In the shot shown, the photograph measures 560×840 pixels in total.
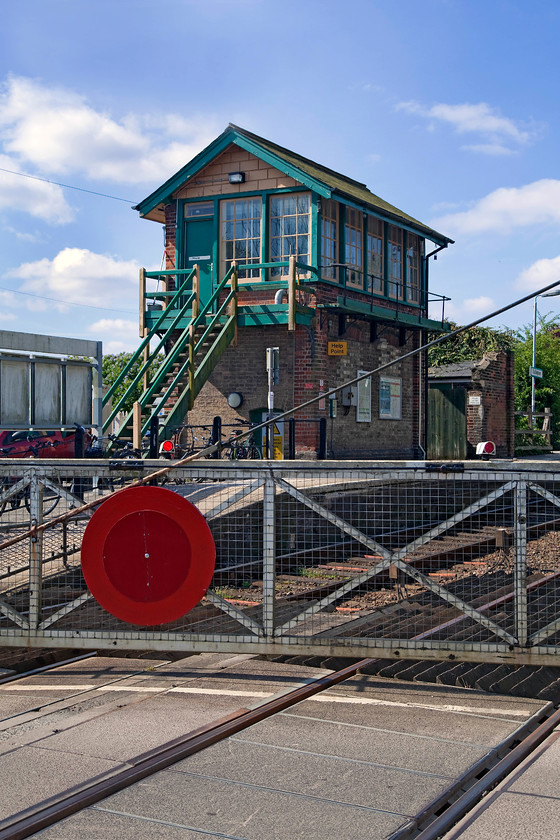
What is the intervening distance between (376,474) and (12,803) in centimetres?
317

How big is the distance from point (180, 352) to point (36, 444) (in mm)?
4931

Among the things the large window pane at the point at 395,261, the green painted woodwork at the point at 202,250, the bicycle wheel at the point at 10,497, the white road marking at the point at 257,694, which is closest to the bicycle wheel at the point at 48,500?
the bicycle wheel at the point at 10,497

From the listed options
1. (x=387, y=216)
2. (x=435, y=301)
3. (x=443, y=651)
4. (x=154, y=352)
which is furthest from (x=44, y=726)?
(x=435, y=301)

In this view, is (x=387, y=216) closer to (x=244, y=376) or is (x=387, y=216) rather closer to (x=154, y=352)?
(x=244, y=376)

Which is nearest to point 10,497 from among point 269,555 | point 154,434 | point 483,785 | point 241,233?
point 269,555

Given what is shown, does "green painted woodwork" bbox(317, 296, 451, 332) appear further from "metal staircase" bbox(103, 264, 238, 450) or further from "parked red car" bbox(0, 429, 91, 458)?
"parked red car" bbox(0, 429, 91, 458)

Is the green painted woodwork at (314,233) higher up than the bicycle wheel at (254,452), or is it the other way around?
the green painted woodwork at (314,233)

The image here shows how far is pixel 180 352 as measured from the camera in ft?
61.3

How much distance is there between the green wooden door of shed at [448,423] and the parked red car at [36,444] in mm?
15508

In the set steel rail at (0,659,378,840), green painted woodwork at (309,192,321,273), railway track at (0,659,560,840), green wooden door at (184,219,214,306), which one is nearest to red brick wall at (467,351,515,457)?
green painted woodwork at (309,192,321,273)

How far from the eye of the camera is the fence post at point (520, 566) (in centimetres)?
579

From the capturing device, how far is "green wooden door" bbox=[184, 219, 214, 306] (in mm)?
21484

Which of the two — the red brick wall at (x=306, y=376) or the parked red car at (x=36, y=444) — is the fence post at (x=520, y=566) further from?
the red brick wall at (x=306, y=376)

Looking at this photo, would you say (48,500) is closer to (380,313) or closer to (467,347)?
(380,313)
